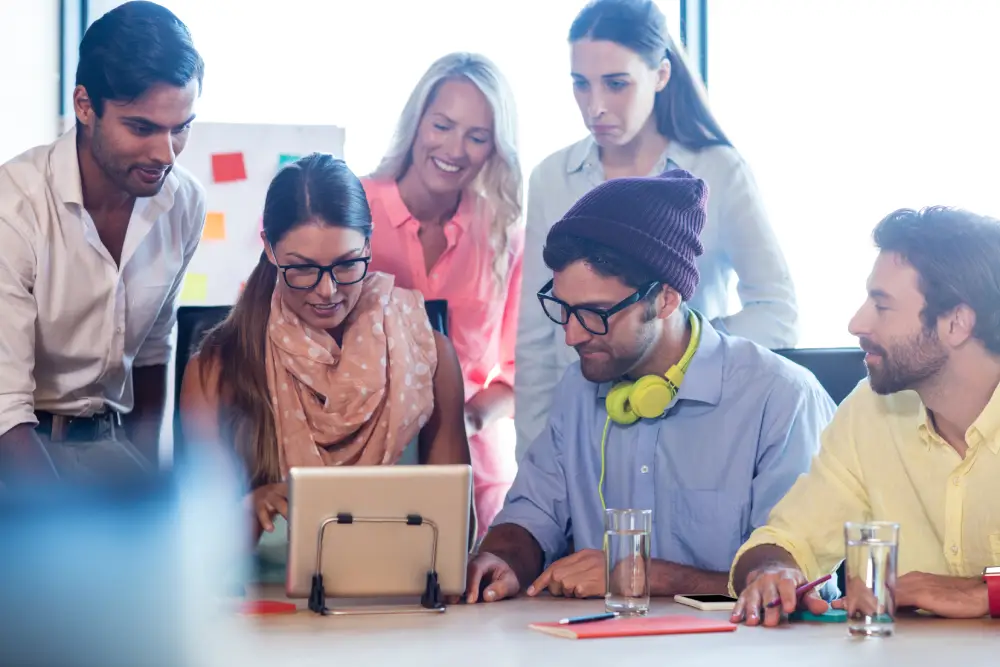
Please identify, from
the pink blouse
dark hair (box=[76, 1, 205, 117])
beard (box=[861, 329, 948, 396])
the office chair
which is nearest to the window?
the pink blouse

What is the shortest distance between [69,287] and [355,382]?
2.11ft

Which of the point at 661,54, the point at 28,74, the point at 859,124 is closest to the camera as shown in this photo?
the point at 661,54

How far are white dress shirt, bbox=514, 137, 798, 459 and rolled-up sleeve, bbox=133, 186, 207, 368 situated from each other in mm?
795

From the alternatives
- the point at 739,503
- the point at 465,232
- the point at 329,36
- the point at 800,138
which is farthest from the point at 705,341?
the point at 329,36

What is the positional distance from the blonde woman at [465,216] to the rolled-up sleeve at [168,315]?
0.41 m

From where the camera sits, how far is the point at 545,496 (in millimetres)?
2281

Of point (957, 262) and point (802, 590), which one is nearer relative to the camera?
point (802, 590)

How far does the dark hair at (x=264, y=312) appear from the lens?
2498 millimetres

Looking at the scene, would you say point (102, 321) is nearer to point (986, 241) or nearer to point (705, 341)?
point (705, 341)

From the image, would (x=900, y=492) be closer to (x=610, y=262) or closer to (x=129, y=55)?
(x=610, y=262)

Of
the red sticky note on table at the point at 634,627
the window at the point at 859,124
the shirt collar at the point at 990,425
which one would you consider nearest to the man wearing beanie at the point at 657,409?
the shirt collar at the point at 990,425

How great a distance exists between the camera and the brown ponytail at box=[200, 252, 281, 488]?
2.49 metres

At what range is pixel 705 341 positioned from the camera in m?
2.30

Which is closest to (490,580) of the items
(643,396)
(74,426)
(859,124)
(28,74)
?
(643,396)
